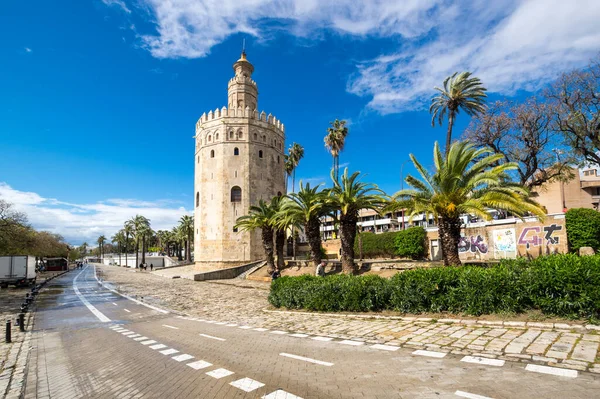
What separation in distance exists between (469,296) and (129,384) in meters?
8.98

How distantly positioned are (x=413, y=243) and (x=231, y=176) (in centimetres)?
2360

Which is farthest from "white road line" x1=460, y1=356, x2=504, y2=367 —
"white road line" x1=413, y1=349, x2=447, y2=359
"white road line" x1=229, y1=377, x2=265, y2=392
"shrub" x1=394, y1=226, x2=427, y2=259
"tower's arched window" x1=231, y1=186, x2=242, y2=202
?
"tower's arched window" x1=231, y1=186, x2=242, y2=202

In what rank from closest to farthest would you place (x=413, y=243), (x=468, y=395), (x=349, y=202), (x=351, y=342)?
1. (x=468, y=395)
2. (x=351, y=342)
3. (x=349, y=202)
4. (x=413, y=243)

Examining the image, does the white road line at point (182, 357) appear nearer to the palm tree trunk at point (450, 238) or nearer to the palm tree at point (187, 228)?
the palm tree trunk at point (450, 238)

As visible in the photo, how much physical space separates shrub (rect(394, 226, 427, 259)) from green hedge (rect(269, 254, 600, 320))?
19.8 meters

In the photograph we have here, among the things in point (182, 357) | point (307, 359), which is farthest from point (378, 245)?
point (182, 357)

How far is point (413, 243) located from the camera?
3136 cm

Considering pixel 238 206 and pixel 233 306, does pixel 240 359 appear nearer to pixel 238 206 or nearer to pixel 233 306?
pixel 233 306

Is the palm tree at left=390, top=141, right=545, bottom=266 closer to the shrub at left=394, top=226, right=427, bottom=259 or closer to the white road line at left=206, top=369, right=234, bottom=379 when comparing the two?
the white road line at left=206, top=369, right=234, bottom=379

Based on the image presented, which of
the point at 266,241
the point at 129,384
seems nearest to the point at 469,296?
the point at 129,384

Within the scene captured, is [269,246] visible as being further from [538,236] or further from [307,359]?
[307,359]

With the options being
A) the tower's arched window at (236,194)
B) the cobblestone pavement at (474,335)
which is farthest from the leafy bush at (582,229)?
the tower's arched window at (236,194)

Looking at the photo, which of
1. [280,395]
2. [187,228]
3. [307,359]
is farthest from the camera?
[187,228]

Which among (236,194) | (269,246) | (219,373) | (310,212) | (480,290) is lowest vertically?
(219,373)
